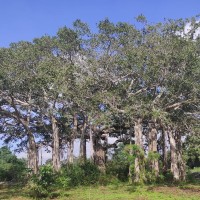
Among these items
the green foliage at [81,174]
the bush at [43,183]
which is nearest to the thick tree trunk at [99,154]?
the green foliage at [81,174]

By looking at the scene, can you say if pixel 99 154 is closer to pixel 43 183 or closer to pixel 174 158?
pixel 174 158

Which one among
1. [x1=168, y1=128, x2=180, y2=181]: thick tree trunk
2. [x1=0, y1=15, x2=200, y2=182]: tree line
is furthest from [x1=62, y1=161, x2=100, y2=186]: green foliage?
[x1=168, y1=128, x2=180, y2=181]: thick tree trunk

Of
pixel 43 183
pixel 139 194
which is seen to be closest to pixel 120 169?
pixel 139 194

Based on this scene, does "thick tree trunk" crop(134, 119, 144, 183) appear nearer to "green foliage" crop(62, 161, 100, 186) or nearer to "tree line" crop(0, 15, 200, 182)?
"tree line" crop(0, 15, 200, 182)

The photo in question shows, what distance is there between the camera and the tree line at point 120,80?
19.4 m

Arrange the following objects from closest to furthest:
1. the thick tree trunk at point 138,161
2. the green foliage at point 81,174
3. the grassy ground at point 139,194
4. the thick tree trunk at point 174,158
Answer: the grassy ground at point 139,194 < the thick tree trunk at point 138,161 < the green foliage at point 81,174 < the thick tree trunk at point 174,158

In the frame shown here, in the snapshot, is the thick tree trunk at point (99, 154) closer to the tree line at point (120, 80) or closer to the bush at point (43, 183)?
the tree line at point (120, 80)

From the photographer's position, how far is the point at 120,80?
21.0m

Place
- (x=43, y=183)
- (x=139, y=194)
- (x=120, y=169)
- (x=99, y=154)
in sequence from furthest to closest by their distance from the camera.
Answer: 1. (x=99, y=154)
2. (x=120, y=169)
3. (x=43, y=183)
4. (x=139, y=194)

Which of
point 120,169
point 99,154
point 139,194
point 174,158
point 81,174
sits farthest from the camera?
point 99,154

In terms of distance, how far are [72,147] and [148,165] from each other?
929 cm

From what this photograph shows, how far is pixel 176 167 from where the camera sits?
22219 mm

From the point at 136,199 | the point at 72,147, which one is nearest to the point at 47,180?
the point at 136,199

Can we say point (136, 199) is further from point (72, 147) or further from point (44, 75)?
point (72, 147)
